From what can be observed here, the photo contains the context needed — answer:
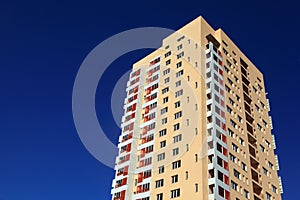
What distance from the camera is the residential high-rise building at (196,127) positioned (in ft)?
164

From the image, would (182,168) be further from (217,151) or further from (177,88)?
(177,88)

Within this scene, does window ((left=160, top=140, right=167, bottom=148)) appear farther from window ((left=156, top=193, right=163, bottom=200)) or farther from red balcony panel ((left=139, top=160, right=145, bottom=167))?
window ((left=156, top=193, right=163, bottom=200))

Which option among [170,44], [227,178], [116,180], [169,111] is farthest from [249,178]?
[170,44]

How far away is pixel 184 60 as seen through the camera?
208 ft

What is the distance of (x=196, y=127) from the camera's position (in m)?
52.8

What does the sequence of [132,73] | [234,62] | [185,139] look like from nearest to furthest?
[185,139] → [234,62] → [132,73]

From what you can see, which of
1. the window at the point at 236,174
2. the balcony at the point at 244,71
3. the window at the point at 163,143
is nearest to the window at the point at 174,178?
the window at the point at 163,143

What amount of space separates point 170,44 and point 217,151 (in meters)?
28.5

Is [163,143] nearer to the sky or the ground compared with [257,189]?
nearer to the sky

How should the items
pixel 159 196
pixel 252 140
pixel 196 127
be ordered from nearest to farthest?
pixel 159 196 < pixel 196 127 < pixel 252 140

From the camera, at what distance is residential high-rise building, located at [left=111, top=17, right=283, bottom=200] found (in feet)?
164

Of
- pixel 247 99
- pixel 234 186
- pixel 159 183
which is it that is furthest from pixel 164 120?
pixel 247 99

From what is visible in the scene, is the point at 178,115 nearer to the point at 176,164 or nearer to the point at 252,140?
the point at 176,164

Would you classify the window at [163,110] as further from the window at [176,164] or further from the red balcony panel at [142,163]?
the window at [176,164]
